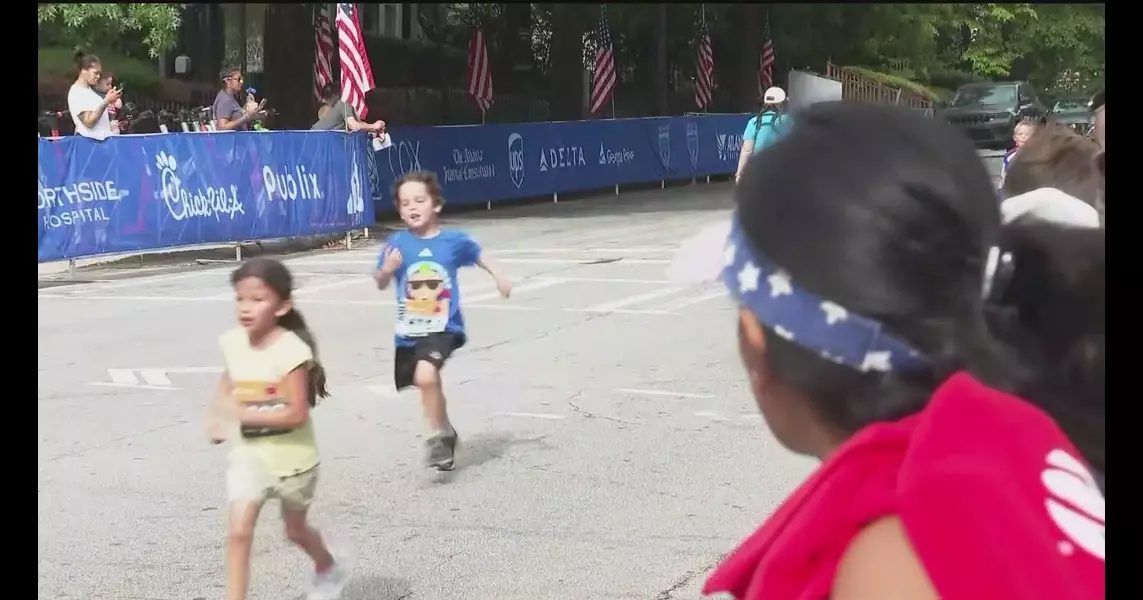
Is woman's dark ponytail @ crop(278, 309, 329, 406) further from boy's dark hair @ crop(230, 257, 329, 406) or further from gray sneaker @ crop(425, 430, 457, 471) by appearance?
gray sneaker @ crop(425, 430, 457, 471)

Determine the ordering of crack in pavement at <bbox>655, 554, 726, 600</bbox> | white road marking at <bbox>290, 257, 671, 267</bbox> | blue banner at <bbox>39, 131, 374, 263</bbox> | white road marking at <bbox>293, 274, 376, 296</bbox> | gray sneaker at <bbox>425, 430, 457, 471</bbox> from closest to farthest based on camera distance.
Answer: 1. crack in pavement at <bbox>655, 554, 726, 600</bbox>
2. gray sneaker at <bbox>425, 430, 457, 471</bbox>
3. white road marking at <bbox>293, 274, 376, 296</bbox>
4. blue banner at <bbox>39, 131, 374, 263</bbox>
5. white road marking at <bbox>290, 257, 671, 267</bbox>

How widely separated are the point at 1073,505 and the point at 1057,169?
124 inches

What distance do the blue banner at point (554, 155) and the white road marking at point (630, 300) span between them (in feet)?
23.2

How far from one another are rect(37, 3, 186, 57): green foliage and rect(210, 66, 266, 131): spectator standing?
12576mm

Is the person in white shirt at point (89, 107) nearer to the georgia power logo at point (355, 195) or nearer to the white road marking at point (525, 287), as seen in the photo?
the georgia power logo at point (355, 195)

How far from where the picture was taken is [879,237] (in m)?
1.43

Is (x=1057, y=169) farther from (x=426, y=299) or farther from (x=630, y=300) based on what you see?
(x=630, y=300)

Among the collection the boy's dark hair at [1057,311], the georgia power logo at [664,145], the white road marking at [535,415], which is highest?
the georgia power logo at [664,145]

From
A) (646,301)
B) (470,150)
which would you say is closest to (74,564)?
(646,301)

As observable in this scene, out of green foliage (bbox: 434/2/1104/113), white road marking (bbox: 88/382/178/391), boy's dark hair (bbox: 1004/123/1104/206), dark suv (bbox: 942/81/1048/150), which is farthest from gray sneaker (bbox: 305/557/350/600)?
dark suv (bbox: 942/81/1048/150)

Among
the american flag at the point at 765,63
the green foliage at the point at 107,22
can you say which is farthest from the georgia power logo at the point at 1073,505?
the american flag at the point at 765,63

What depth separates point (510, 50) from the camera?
3741 centimetres

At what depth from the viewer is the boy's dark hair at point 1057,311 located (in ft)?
5.44

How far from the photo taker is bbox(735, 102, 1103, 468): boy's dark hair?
4.70 ft
